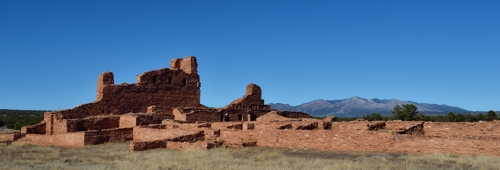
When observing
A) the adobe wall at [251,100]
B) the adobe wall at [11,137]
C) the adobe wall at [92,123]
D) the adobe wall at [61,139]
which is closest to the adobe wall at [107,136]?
the adobe wall at [61,139]

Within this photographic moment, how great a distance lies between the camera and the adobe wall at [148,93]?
29.3 m

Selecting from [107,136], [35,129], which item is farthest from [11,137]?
Answer: [107,136]

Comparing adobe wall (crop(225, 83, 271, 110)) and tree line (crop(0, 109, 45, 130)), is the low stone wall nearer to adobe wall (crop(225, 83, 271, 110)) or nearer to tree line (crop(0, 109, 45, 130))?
adobe wall (crop(225, 83, 271, 110))

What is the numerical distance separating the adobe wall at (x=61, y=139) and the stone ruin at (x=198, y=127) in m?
0.04

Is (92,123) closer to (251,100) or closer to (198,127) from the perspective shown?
(198,127)

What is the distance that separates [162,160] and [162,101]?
59.6 ft

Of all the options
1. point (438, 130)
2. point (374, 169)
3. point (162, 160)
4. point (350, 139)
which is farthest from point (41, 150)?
point (438, 130)

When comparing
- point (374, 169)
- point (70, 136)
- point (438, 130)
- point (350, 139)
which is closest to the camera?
point (374, 169)

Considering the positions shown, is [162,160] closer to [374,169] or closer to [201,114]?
[374,169]

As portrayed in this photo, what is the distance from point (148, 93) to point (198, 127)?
10.3 meters

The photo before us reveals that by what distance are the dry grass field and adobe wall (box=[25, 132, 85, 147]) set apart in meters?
4.97

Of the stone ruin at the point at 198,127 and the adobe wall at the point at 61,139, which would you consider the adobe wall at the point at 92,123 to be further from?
the adobe wall at the point at 61,139

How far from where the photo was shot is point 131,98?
30.8 meters

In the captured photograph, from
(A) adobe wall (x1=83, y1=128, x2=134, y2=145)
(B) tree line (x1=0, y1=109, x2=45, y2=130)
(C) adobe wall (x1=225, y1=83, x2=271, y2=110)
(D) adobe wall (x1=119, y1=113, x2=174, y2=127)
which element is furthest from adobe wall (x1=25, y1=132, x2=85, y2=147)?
(B) tree line (x1=0, y1=109, x2=45, y2=130)
